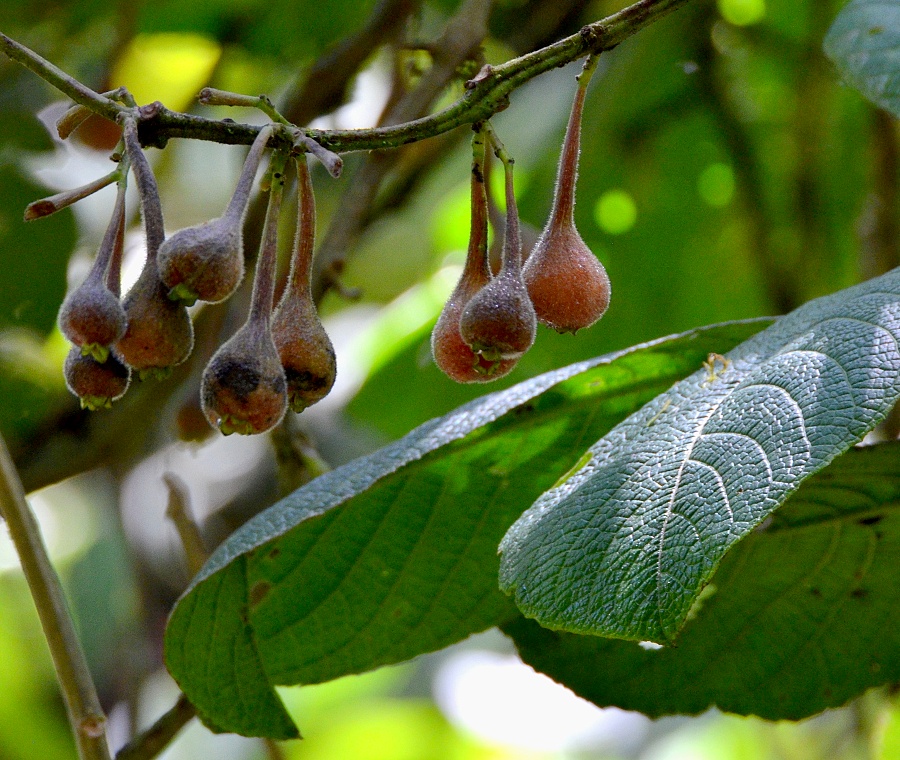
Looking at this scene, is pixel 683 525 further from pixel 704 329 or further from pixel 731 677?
pixel 731 677

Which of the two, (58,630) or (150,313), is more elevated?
(150,313)

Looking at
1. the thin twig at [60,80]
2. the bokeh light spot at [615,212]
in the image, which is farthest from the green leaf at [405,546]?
the bokeh light spot at [615,212]

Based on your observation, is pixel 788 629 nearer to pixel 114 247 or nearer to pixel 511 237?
pixel 511 237

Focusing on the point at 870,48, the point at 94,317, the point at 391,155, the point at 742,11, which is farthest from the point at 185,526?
the point at 742,11

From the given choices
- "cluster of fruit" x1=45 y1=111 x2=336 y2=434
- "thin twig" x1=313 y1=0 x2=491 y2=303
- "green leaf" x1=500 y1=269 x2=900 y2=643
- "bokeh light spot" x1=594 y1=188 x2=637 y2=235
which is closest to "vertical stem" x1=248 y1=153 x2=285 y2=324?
"cluster of fruit" x1=45 y1=111 x2=336 y2=434

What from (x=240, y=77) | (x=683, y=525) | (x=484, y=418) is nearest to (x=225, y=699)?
(x=484, y=418)

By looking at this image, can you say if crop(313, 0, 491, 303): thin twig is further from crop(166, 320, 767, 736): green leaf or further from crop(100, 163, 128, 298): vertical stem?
crop(100, 163, 128, 298): vertical stem
